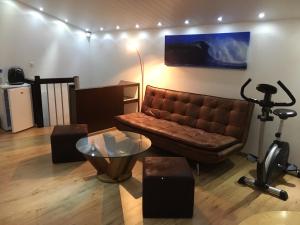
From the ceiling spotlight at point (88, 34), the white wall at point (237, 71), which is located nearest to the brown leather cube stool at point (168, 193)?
the white wall at point (237, 71)

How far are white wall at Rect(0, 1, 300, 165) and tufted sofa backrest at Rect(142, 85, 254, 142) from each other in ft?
0.90

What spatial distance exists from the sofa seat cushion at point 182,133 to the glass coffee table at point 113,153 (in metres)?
0.44

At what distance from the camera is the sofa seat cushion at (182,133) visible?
3.04m

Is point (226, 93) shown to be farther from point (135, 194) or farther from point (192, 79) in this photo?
point (135, 194)

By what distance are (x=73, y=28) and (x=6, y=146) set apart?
3.24m

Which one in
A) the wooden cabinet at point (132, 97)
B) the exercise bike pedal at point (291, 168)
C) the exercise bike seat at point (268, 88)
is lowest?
the exercise bike pedal at point (291, 168)

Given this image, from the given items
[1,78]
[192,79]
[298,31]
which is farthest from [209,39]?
[1,78]

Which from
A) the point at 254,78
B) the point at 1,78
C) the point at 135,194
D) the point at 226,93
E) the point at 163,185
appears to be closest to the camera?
the point at 163,185

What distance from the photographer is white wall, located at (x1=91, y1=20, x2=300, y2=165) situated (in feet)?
10.3

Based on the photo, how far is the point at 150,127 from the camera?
12.0 feet

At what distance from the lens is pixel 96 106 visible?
436 centimetres

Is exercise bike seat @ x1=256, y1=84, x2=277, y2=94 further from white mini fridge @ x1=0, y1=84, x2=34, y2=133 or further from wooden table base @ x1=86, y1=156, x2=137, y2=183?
white mini fridge @ x1=0, y1=84, x2=34, y2=133

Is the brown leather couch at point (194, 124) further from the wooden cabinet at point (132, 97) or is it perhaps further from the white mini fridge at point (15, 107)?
the white mini fridge at point (15, 107)

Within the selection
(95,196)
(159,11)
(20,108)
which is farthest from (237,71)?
(20,108)
